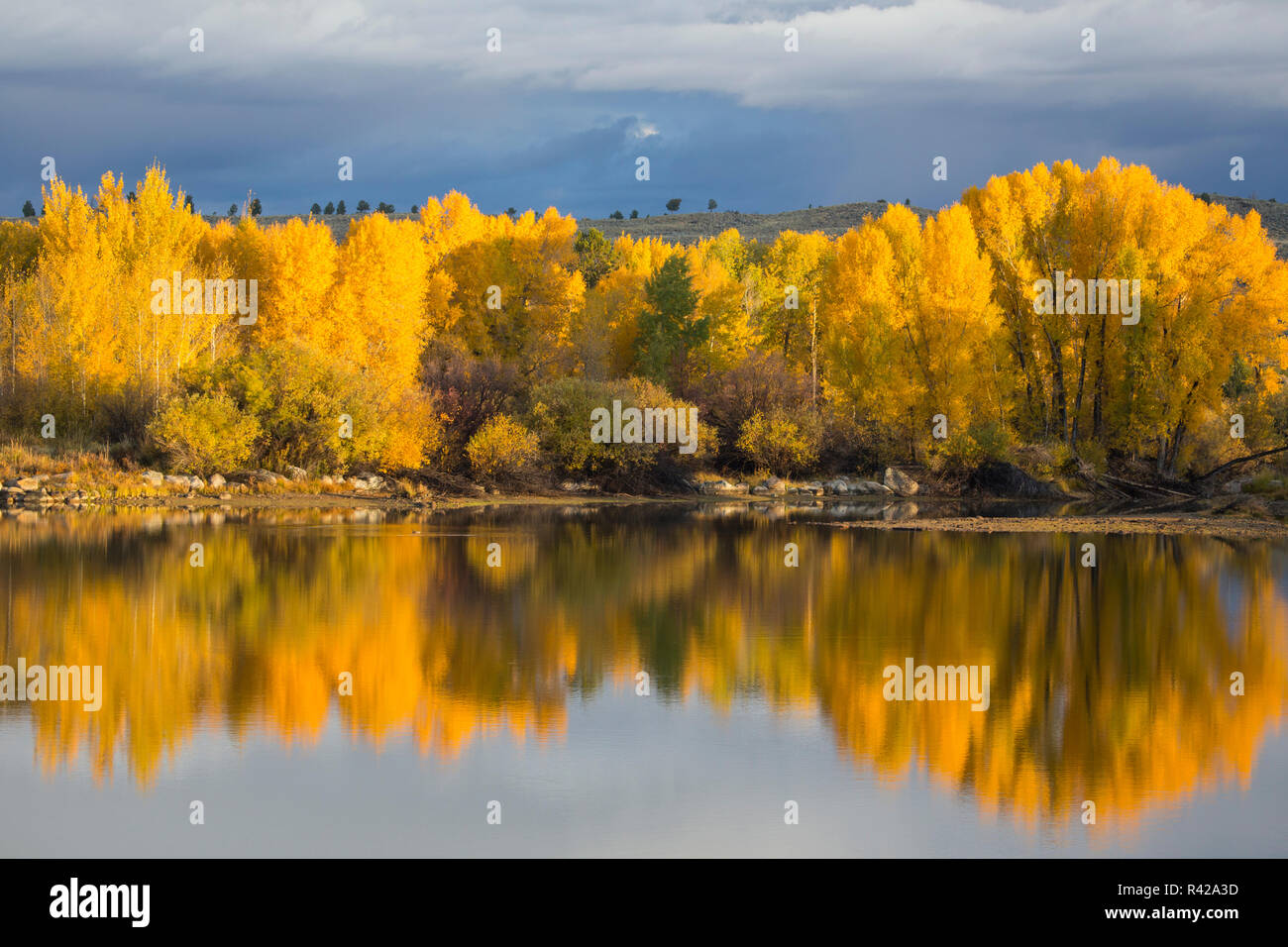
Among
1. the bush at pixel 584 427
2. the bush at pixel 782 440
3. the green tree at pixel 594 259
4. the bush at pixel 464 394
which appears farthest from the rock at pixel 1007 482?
the green tree at pixel 594 259

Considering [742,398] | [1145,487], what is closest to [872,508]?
[1145,487]

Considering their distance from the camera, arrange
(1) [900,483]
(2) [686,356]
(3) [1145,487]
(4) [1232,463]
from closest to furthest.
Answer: (4) [1232,463] < (3) [1145,487] < (1) [900,483] < (2) [686,356]

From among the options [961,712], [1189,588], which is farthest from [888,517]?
[961,712]

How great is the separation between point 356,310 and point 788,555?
25.0m

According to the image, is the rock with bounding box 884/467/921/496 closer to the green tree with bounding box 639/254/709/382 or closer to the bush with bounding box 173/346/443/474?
the green tree with bounding box 639/254/709/382

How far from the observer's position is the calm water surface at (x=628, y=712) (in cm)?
809

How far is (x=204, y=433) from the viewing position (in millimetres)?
35500

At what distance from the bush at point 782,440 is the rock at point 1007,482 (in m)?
6.17

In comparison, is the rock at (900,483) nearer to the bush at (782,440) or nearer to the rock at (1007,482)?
the rock at (1007,482)

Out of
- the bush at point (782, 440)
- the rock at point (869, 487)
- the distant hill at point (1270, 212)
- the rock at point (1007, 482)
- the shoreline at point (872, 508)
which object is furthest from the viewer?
the distant hill at point (1270, 212)

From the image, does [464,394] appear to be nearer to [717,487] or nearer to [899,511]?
[717,487]

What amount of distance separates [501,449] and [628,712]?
2974cm

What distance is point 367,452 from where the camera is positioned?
127 feet

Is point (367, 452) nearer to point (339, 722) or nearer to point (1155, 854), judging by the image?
point (339, 722)
